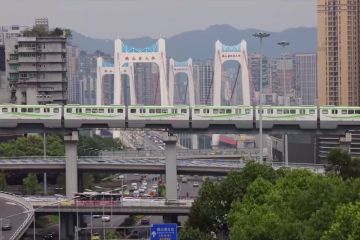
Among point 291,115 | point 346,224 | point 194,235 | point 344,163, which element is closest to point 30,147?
point 291,115

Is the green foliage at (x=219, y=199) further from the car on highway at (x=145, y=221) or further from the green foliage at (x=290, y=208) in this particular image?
the car on highway at (x=145, y=221)

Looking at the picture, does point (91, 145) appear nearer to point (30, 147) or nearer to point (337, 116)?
point (30, 147)

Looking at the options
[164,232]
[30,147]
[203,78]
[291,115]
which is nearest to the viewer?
[164,232]

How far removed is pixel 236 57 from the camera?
8450 centimetres

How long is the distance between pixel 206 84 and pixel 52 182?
110m

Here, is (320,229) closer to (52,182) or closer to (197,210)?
(197,210)

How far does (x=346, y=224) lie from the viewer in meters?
17.6

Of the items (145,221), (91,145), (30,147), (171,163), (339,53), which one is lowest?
(145,221)

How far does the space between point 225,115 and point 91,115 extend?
6.86m

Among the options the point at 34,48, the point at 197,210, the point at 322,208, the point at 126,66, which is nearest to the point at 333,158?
the point at 197,210

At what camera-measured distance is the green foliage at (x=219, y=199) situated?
29.3m

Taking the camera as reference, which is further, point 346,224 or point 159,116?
point 159,116

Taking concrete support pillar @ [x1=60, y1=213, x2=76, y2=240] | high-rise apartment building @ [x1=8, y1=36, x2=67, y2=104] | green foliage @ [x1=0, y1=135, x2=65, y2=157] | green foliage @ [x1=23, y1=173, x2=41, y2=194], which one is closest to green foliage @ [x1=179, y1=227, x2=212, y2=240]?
A: concrete support pillar @ [x1=60, y1=213, x2=76, y2=240]

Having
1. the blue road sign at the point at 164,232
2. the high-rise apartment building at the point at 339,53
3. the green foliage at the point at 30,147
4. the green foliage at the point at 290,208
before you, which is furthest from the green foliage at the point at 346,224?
the high-rise apartment building at the point at 339,53
